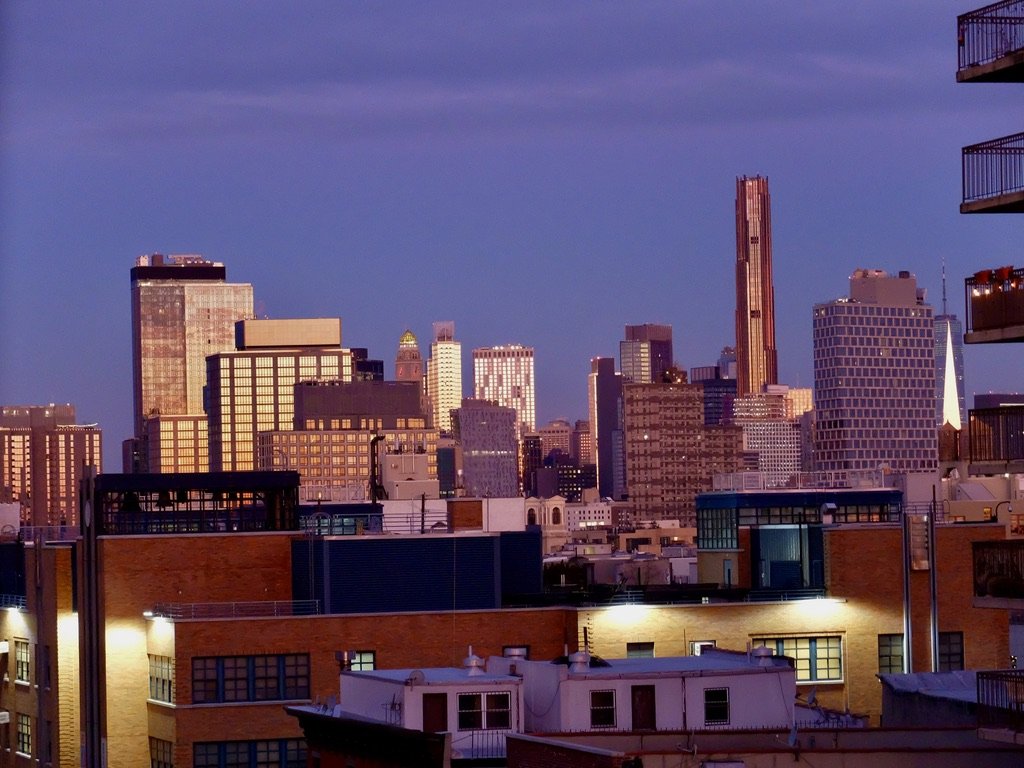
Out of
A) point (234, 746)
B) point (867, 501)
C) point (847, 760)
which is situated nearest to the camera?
point (847, 760)

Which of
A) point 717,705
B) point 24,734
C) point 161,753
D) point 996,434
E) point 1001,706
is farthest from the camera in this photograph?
point 24,734

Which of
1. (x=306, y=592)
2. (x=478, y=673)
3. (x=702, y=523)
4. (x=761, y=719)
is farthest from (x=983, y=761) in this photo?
(x=702, y=523)

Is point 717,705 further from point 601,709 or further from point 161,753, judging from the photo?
point 161,753

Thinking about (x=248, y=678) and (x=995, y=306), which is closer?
(x=995, y=306)

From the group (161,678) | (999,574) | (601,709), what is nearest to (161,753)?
(161,678)

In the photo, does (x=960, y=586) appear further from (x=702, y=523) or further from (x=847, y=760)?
(x=847, y=760)

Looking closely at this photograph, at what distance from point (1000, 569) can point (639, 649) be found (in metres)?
35.6

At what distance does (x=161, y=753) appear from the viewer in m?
73.0

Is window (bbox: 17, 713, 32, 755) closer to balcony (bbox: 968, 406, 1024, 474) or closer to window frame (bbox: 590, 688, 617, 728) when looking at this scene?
window frame (bbox: 590, 688, 617, 728)

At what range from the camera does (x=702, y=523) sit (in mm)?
97188

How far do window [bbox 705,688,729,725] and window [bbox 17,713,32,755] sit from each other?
38339 mm

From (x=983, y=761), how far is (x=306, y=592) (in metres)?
37.0

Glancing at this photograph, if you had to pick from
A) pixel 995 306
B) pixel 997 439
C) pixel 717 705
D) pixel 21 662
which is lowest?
pixel 21 662

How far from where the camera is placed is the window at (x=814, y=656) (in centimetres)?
7656
